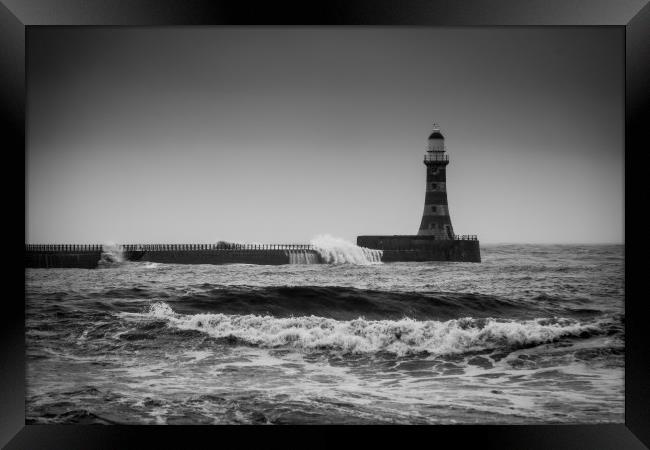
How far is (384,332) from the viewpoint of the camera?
15.7 feet

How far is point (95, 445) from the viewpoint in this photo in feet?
13.7

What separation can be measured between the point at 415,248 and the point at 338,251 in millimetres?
595

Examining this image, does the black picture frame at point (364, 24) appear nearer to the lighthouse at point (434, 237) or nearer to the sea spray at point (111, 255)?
the sea spray at point (111, 255)

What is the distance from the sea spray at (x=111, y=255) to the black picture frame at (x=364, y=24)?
2.28 feet

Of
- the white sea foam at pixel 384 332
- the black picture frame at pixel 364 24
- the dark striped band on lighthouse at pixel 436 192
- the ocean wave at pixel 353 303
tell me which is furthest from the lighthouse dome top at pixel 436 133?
the white sea foam at pixel 384 332

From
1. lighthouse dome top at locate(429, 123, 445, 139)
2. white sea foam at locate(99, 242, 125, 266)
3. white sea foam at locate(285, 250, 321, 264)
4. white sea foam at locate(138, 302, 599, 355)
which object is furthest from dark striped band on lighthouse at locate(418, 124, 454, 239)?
white sea foam at locate(99, 242, 125, 266)

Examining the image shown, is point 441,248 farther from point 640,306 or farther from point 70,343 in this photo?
point 70,343

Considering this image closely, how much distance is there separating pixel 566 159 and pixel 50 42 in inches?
154

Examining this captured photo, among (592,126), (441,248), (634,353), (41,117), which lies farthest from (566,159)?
A: (41,117)

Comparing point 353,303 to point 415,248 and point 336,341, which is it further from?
point 415,248

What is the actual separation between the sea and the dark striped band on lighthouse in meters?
0.33

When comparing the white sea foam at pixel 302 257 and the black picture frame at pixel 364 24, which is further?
the white sea foam at pixel 302 257

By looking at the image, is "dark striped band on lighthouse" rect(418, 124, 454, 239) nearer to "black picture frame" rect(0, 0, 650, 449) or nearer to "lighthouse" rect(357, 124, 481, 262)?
"lighthouse" rect(357, 124, 481, 262)

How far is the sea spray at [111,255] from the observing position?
4832 millimetres
